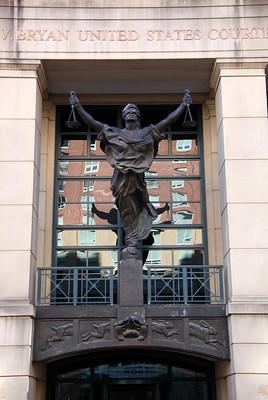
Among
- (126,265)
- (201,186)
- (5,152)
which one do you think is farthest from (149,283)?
(5,152)

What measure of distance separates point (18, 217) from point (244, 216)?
4496 millimetres

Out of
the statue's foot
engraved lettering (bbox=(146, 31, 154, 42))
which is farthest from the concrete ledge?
engraved lettering (bbox=(146, 31, 154, 42))

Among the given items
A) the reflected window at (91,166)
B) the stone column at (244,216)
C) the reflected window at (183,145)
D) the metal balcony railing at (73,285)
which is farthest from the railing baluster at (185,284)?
the reflected window at (91,166)

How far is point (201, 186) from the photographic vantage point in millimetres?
14562

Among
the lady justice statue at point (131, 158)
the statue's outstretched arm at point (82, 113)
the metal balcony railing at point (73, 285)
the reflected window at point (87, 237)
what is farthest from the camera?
the reflected window at point (87, 237)

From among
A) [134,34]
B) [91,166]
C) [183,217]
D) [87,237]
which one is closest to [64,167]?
[91,166]

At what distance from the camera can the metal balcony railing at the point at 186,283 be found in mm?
13188

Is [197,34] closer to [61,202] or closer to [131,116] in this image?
[131,116]

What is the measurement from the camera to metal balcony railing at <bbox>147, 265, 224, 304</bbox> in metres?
13.2

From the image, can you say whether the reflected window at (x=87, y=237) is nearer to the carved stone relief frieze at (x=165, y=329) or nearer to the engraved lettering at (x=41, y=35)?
the carved stone relief frieze at (x=165, y=329)

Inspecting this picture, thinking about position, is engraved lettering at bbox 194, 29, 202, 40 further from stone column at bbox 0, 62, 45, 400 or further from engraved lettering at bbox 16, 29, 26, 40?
engraved lettering at bbox 16, 29, 26, 40

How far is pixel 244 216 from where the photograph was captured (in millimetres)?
12609

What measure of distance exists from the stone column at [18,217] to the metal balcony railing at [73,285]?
2.34 ft

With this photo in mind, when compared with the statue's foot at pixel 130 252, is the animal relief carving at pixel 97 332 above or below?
below
